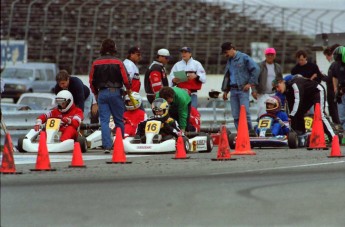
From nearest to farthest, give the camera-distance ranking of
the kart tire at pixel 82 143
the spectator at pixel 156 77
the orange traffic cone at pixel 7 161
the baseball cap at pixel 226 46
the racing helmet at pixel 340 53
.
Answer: the orange traffic cone at pixel 7 161, the kart tire at pixel 82 143, the spectator at pixel 156 77, the baseball cap at pixel 226 46, the racing helmet at pixel 340 53

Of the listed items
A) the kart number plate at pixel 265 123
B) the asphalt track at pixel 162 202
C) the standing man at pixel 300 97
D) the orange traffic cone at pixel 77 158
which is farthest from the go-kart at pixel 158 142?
the asphalt track at pixel 162 202

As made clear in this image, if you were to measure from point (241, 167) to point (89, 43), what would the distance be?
1542 inches

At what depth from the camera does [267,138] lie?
18.2m

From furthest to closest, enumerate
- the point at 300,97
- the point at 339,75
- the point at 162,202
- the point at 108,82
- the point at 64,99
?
the point at 339,75 < the point at 300,97 < the point at 64,99 < the point at 108,82 < the point at 162,202

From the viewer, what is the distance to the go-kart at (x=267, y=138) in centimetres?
1816

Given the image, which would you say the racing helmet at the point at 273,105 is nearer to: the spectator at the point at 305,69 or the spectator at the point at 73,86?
the spectator at the point at 305,69

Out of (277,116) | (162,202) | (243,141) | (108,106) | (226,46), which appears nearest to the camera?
(162,202)

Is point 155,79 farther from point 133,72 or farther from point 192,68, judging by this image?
point 192,68

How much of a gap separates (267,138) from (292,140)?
1.32ft

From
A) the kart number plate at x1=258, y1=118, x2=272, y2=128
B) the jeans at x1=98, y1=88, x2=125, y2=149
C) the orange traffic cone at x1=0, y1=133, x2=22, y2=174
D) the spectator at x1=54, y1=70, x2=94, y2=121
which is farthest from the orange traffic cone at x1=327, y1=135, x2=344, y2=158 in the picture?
the orange traffic cone at x1=0, y1=133, x2=22, y2=174

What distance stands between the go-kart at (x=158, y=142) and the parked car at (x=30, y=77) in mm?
31562

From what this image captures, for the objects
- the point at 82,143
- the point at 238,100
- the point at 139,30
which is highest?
the point at 139,30

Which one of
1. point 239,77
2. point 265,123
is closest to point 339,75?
point 239,77

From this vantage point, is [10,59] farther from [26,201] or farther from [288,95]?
[26,201]
